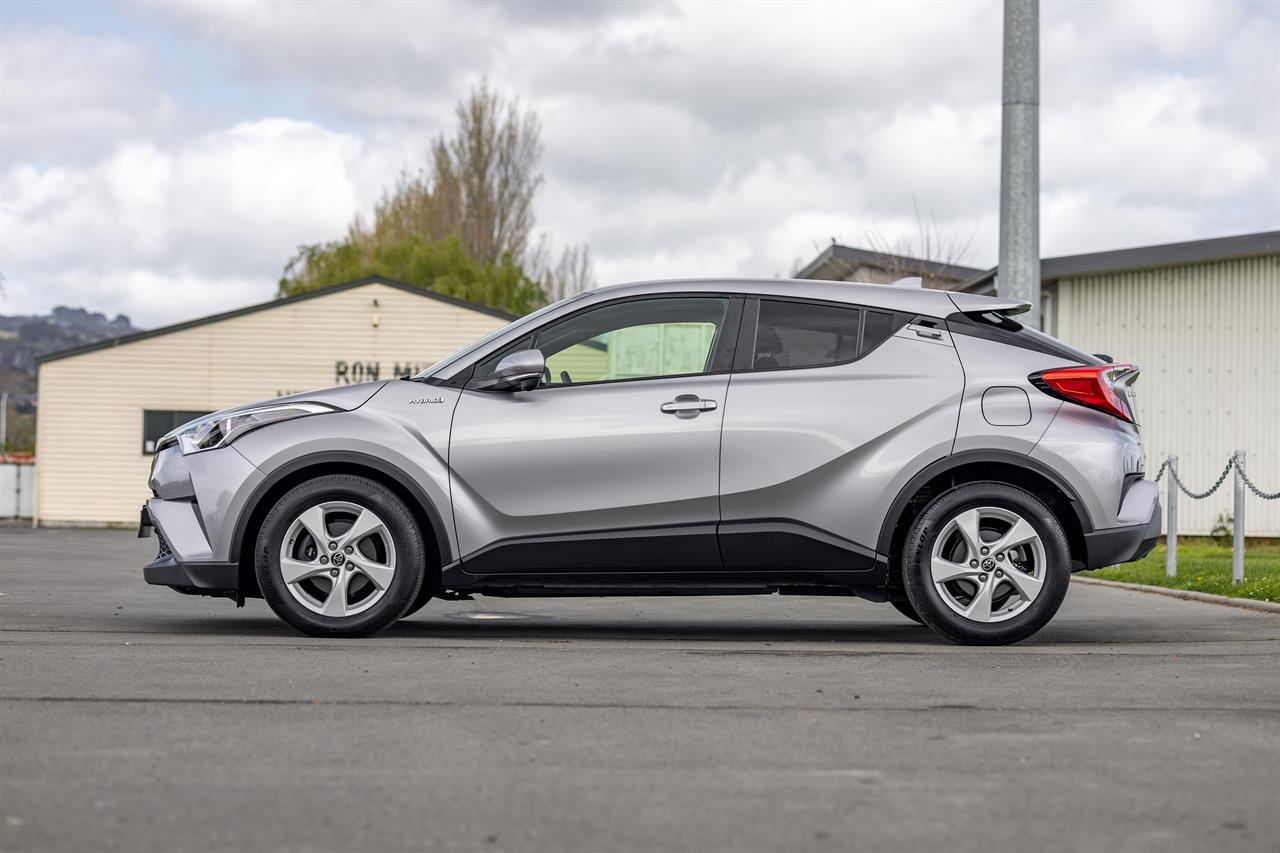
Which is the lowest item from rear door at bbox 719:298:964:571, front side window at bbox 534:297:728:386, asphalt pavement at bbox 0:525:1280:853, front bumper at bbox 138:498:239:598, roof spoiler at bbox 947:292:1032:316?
asphalt pavement at bbox 0:525:1280:853

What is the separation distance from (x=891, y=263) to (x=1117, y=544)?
21987 mm

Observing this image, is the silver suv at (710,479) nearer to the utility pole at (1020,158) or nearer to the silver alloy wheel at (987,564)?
the silver alloy wheel at (987,564)

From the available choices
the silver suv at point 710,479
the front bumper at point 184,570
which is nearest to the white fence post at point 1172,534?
the silver suv at point 710,479

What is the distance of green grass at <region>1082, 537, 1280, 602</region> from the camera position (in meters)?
11.0

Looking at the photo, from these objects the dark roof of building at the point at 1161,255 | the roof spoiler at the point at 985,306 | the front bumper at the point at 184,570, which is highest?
the dark roof of building at the point at 1161,255

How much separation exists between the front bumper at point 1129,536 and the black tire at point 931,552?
0.52 ft

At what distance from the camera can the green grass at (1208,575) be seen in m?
11.0

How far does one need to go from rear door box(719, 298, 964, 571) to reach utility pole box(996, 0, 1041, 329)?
25.7ft

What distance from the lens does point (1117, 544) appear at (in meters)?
7.49

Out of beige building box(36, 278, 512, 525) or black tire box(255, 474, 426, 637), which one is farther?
beige building box(36, 278, 512, 525)

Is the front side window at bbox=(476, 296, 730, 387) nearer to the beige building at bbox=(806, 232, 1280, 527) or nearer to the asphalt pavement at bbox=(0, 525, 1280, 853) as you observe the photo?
the asphalt pavement at bbox=(0, 525, 1280, 853)

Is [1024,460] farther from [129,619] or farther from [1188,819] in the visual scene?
[129,619]

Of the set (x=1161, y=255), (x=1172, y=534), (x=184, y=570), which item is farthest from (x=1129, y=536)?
(x=1161, y=255)

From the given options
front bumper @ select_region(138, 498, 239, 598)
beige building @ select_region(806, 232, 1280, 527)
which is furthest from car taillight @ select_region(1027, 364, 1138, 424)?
beige building @ select_region(806, 232, 1280, 527)
